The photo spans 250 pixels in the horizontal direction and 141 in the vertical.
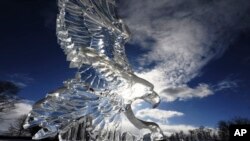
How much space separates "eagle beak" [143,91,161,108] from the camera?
267 cm

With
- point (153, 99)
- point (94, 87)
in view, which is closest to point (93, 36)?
point (94, 87)

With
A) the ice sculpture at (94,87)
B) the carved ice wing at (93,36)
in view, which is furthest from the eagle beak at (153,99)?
the carved ice wing at (93,36)

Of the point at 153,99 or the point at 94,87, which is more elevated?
the point at 94,87

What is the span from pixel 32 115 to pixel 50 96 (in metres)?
0.28

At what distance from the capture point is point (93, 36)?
284cm

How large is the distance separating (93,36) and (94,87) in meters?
0.58

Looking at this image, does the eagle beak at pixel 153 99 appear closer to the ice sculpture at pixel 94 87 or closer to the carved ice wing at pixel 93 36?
the ice sculpture at pixel 94 87

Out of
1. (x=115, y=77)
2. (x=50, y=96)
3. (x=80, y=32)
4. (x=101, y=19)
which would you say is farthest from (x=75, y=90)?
(x=101, y=19)

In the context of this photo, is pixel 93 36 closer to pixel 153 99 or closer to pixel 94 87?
pixel 94 87

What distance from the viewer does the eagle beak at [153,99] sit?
267cm

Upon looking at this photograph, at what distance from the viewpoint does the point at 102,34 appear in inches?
112

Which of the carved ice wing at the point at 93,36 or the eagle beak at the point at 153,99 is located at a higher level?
the carved ice wing at the point at 93,36

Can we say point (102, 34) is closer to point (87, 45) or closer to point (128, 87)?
point (87, 45)

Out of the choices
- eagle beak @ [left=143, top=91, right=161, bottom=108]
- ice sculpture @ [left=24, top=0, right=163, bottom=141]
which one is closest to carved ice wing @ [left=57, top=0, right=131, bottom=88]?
ice sculpture @ [left=24, top=0, right=163, bottom=141]
